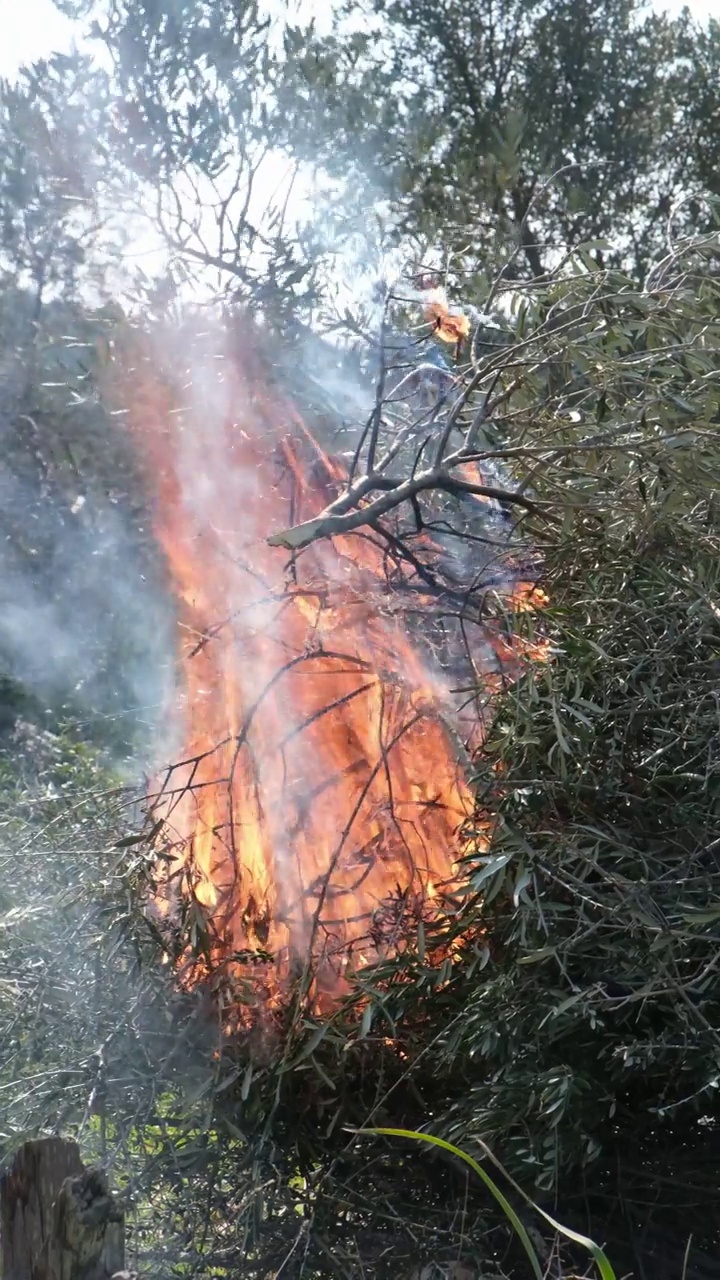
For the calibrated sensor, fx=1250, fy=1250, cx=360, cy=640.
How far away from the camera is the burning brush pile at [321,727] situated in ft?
8.46

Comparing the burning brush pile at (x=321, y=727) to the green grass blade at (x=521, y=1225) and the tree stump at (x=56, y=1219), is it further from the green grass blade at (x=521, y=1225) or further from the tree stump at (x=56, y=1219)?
the green grass blade at (x=521, y=1225)

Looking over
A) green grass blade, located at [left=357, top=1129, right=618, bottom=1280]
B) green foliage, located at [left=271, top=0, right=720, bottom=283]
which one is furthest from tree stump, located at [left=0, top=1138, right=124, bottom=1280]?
green foliage, located at [left=271, top=0, right=720, bottom=283]

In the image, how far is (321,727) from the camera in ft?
9.41

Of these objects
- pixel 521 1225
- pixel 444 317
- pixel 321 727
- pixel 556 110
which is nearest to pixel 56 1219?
pixel 521 1225

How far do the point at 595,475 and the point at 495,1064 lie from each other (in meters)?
1.09

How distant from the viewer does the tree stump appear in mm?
1741

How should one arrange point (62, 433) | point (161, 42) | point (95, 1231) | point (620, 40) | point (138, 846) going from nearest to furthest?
1. point (95, 1231)
2. point (138, 846)
3. point (161, 42)
4. point (62, 433)
5. point (620, 40)

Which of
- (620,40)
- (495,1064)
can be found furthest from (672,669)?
(620,40)

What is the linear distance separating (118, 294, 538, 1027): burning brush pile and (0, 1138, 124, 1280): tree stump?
2.37 feet

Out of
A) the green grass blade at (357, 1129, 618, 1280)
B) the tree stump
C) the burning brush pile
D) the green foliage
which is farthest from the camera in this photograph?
the green foliage

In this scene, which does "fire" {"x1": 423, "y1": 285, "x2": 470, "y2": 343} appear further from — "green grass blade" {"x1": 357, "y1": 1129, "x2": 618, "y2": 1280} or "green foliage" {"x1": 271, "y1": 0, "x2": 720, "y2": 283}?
"green foliage" {"x1": 271, "y1": 0, "x2": 720, "y2": 283}

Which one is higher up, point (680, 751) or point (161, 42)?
point (161, 42)

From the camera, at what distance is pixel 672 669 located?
2299 millimetres

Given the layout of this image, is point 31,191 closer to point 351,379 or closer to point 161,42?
point 161,42
